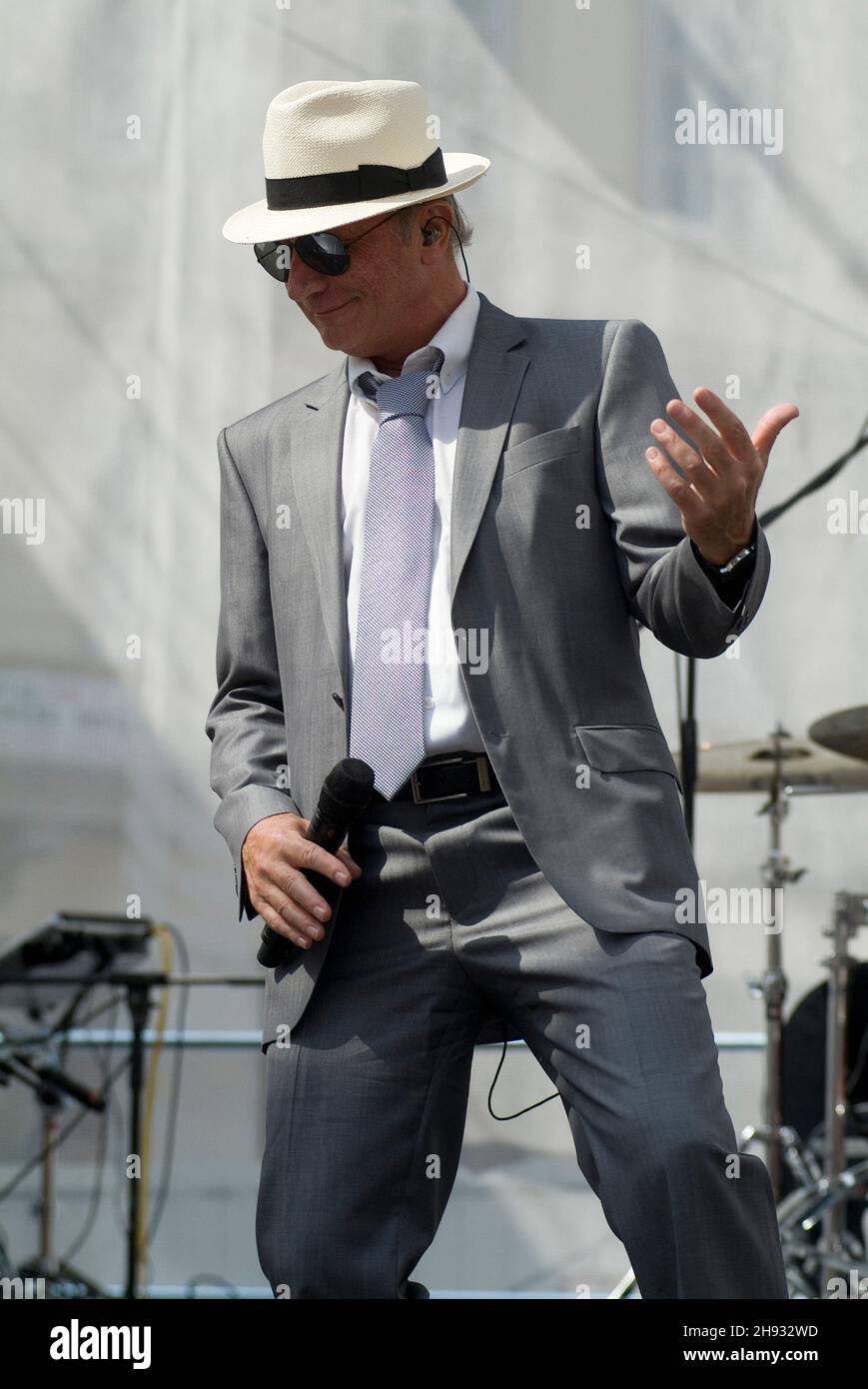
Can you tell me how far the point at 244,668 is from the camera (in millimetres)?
1781

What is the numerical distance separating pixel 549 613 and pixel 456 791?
0.21 meters

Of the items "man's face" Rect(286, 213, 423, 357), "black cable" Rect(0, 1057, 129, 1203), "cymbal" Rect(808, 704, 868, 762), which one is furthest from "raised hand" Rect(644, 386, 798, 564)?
"black cable" Rect(0, 1057, 129, 1203)

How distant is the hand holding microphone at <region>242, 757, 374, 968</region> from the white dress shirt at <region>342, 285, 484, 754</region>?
0.11 m

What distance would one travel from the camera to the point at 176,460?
3.68 meters

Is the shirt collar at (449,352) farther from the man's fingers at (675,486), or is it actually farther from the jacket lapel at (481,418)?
the man's fingers at (675,486)

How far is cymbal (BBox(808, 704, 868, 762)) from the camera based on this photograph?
2.90 meters

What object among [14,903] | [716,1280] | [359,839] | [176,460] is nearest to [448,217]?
[359,839]

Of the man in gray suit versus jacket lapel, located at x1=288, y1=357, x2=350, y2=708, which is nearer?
the man in gray suit

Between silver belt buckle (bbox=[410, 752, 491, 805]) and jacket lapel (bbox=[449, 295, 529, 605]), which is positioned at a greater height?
jacket lapel (bbox=[449, 295, 529, 605])

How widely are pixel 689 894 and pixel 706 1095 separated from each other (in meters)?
0.21

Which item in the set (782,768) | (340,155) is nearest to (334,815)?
(340,155)

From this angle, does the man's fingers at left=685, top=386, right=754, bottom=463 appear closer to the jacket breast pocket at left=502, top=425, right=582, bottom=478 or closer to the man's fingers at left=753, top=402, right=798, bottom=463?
the man's fingers at left=753, top=402, right=798, bottom=463

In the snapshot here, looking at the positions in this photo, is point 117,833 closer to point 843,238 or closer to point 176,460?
point 176,460

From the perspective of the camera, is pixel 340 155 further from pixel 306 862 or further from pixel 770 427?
pixel 306 862
